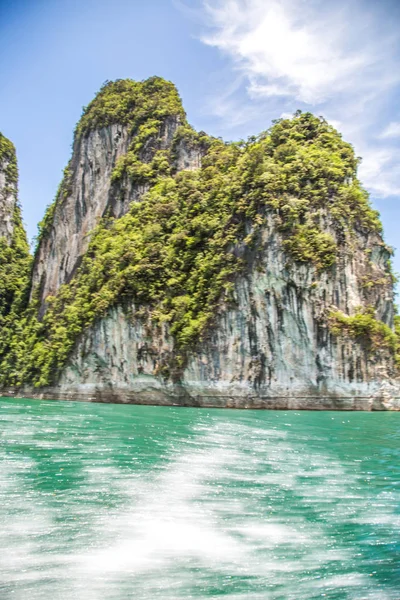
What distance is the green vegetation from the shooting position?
28.0 meters

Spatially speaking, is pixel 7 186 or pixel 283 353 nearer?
pixel 283 353

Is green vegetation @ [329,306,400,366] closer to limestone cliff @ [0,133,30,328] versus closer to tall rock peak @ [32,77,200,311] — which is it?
tall rock peak @ [32,77,200,311]

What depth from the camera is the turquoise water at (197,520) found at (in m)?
5.61

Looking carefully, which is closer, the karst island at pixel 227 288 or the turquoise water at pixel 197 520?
the turquoise water at pixel 197 520

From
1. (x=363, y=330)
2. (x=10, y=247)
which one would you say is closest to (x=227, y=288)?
(x=363, y=330)

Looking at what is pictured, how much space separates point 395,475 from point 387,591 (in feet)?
17.2

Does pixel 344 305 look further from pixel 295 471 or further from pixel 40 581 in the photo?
A: pixel 40 581

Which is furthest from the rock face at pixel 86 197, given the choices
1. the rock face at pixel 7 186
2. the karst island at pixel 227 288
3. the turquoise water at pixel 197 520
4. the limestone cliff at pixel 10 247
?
the turquoise water at pixel 197 520

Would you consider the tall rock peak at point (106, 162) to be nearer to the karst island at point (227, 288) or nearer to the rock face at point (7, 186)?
the karst island at point (227, 288)

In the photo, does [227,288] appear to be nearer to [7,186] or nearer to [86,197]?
[86,197]

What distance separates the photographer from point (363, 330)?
28109mm

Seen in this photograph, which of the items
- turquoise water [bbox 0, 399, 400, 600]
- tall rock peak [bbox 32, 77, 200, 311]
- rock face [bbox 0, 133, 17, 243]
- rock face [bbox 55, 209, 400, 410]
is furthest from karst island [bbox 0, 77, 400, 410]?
rock face [bbox 0, 133, 17, 243]

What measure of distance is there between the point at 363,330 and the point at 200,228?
12883 millimetres

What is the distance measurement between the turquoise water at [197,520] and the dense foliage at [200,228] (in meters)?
18.3
